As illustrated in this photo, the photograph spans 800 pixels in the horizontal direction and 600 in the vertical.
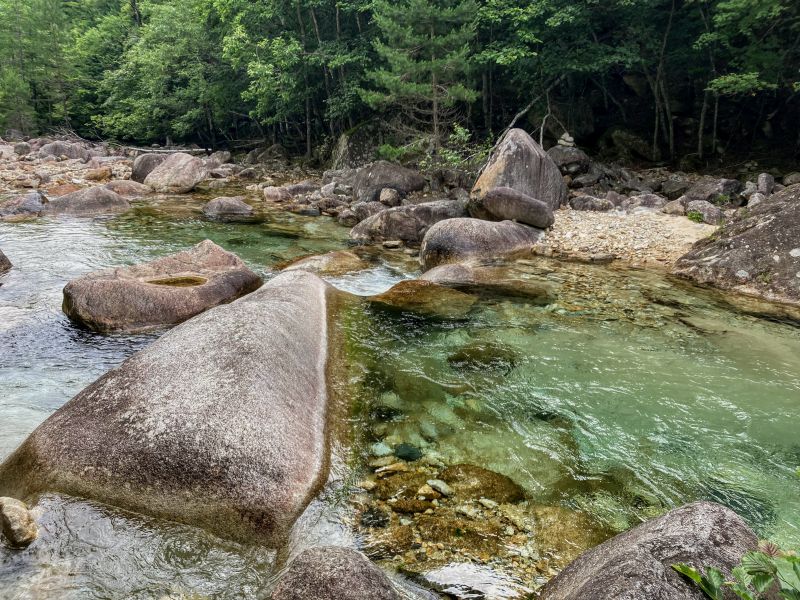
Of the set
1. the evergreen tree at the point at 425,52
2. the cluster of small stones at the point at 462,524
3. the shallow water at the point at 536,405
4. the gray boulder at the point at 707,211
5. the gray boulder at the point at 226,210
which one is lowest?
the cluster of small stones at the point at 462,524

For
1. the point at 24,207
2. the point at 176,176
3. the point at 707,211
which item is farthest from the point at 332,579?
the point at 176,176

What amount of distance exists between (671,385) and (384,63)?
2093cm

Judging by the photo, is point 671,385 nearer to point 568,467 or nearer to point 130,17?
point 568,467

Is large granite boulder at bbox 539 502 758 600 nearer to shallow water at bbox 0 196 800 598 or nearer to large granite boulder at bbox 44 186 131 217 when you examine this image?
shallow water at bbox 0 196 800 598

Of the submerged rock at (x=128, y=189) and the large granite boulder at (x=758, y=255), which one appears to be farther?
the submerged rock at (x=128, y=189)

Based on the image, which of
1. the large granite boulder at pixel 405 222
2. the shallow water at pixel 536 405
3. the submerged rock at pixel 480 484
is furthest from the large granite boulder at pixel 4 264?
the submerged rock at pixel 480 484

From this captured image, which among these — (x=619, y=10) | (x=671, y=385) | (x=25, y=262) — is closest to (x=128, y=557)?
(x=671, y=385)

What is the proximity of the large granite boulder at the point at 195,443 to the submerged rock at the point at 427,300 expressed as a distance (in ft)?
10.3

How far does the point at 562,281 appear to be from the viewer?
859 cm

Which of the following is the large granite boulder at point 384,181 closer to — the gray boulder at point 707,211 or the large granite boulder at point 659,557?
the gray boulder at point 707,211

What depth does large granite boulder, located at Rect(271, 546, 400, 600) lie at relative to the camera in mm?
2369

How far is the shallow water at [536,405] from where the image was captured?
289 cm

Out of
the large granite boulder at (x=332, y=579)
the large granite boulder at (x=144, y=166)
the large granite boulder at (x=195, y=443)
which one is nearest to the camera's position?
the large granite boulder at (x=332, y=579)

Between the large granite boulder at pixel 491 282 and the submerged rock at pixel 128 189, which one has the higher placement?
the submerged rock at pixel 128 189
